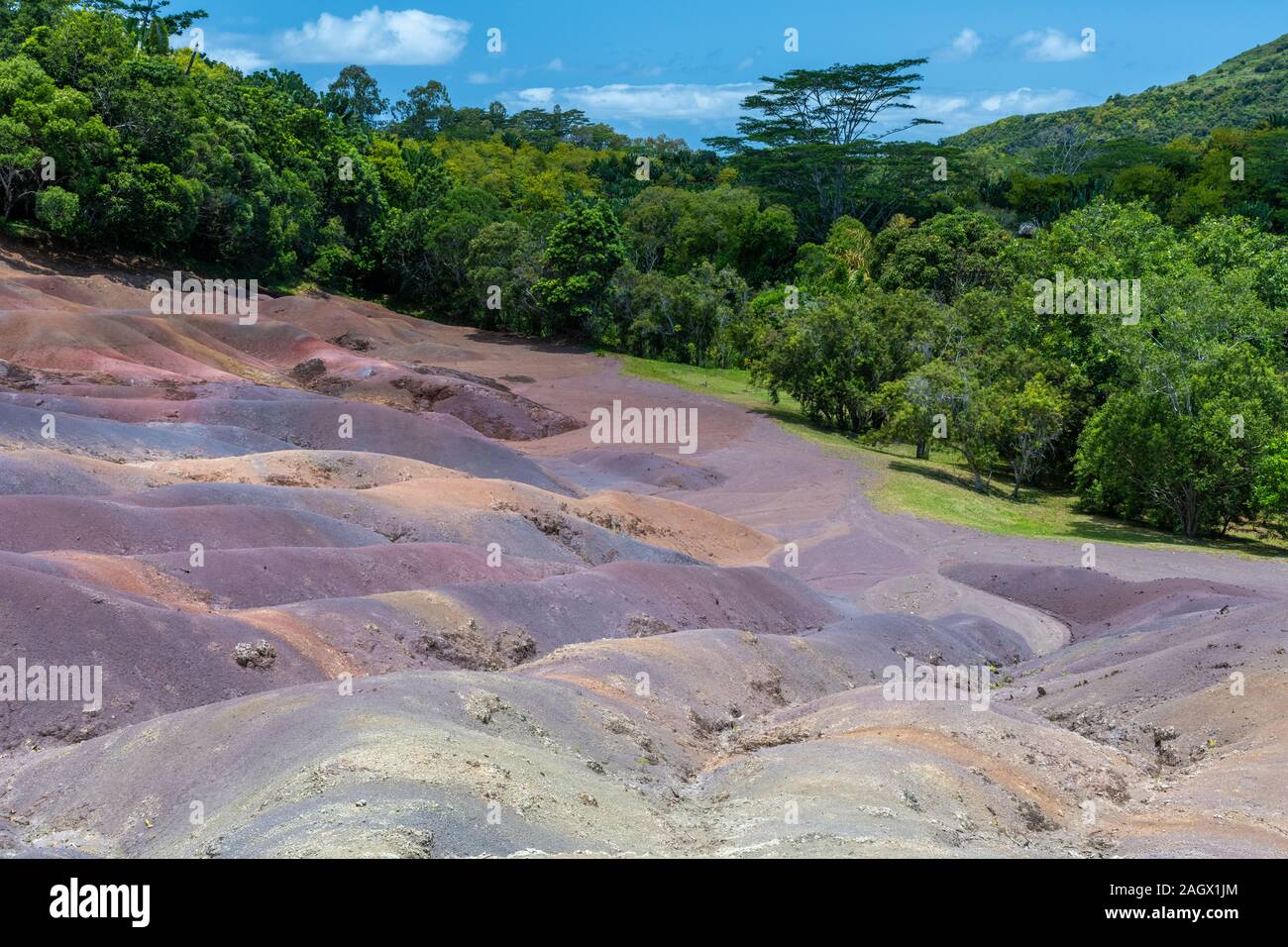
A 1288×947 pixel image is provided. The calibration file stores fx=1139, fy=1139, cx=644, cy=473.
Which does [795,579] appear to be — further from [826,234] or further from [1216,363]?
[826,234]

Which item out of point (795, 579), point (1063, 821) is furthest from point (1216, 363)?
point (1063, 821)

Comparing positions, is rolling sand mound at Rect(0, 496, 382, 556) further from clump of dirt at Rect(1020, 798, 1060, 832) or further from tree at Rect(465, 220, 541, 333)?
tree at Rect(465, 220, 541, 333)

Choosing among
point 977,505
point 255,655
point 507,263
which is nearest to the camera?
point 255,655

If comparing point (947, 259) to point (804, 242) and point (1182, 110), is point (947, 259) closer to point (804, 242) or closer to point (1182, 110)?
point (804, 242)

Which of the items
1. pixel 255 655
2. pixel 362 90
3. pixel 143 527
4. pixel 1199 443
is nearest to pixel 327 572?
pixel 143 527

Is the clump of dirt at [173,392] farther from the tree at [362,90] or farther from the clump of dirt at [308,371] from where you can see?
the tree at [362,90]

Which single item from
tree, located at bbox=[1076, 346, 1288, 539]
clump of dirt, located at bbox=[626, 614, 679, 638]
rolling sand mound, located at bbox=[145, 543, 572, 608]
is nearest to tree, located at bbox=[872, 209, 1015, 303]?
tree, located at bbox=[1076, 346, 1288, 539]
